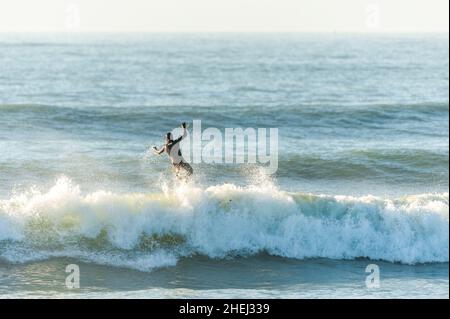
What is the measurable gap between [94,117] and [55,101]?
5.32m

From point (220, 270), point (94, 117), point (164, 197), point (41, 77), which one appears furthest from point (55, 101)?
point (220, 270)

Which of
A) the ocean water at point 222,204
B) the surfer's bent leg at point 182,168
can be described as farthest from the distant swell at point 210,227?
the surfer's bent leg at point 182,168

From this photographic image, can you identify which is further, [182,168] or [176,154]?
[182,168]

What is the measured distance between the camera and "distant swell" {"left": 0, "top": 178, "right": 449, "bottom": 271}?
17.3 m

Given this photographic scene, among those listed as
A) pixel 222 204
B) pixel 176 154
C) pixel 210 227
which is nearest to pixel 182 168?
pixel 176 154

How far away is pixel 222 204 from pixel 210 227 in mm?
796

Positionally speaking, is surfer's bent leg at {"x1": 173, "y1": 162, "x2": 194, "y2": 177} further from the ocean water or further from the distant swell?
the distant swell

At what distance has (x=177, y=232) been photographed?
18.0 metres

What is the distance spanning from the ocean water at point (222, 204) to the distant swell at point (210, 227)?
0.03m

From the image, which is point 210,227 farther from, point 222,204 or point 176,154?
point 176,154

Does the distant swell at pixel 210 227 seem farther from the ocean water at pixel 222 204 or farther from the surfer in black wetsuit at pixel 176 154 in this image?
the surfer in black wetsuit at pixel 176 154

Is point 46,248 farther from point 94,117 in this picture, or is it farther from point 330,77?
point 330,77

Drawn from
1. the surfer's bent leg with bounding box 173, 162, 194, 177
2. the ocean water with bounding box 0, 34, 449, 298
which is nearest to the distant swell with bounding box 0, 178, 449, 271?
the ocean water with bounding box 0, 34, 449, 298

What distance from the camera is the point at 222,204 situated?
1872 centimetres
